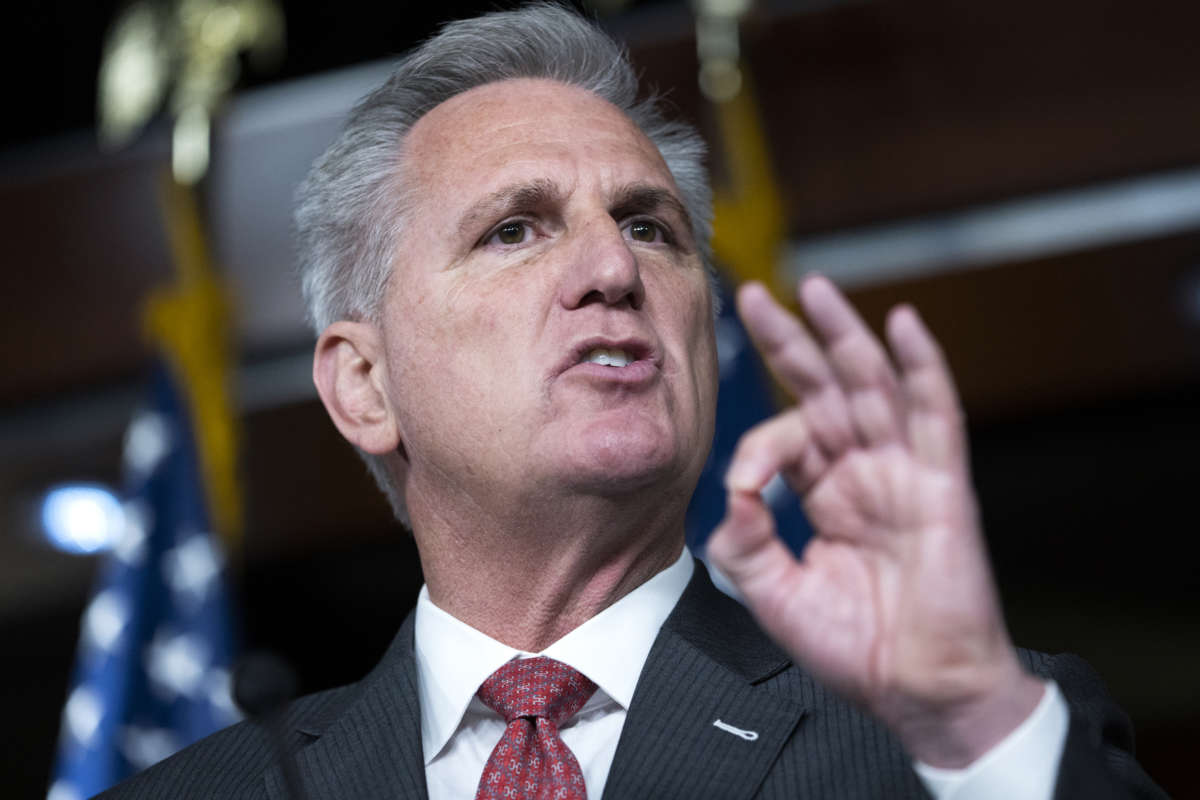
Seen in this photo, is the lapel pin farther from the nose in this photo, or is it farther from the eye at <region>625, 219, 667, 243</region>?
the eye at <region>625, 219, 667, 243</region>

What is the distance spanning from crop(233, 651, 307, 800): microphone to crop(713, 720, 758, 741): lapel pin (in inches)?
17.1

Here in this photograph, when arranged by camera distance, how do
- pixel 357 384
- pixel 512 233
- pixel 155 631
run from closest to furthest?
pixel 512 233, pixel 357 384, pixel 155 631

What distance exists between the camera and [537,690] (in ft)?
5.24

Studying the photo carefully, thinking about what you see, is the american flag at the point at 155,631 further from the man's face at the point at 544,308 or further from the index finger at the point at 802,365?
the index finger at the point at 802,365

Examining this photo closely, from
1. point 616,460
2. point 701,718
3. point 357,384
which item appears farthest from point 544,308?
point 701,718

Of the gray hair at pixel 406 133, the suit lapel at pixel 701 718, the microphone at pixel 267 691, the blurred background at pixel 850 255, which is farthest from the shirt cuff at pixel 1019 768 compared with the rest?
the blurred background at pixel 850 255

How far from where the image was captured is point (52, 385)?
454 cm

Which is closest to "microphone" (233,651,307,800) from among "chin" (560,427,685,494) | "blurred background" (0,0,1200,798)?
"chin" (560,427,685,494)

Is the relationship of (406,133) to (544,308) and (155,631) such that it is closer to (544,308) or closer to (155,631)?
(544,308)

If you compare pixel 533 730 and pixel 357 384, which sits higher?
pixel 357 384

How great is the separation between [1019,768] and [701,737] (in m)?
0.42

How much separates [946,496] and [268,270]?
3.45 meters

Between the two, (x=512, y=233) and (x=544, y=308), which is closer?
(x=544, y=308)

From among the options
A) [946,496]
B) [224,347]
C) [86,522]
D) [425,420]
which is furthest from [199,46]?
[946,496]
